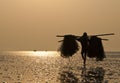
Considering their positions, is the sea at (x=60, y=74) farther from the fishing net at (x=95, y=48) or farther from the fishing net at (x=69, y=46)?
the fishing net at (x=69, y=46)

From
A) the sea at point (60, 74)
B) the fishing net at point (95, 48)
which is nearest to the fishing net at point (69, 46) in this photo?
the fishing net at point (95, 48)

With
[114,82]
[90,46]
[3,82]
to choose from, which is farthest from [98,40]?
[3,82]

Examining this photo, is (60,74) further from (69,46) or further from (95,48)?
(95,48)

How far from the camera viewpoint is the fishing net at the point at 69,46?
60.1 m

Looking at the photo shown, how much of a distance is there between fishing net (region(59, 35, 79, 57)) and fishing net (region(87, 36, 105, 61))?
207cm

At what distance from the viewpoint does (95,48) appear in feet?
196

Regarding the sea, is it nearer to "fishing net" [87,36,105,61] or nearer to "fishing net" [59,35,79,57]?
"fishing net" [87,36,105,61]

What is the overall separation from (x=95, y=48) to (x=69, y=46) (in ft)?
11.6

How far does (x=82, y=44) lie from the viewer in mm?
55406

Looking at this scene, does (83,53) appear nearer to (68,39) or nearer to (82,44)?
(82,44)

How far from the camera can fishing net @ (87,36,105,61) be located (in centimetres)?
5870

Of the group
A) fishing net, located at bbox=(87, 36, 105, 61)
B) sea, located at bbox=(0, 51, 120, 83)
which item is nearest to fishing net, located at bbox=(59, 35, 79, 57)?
fishing net, located at bbox=(87, 36, 105, 61)

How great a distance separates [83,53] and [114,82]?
16.6m

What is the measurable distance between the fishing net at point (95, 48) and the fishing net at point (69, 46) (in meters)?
2.07
